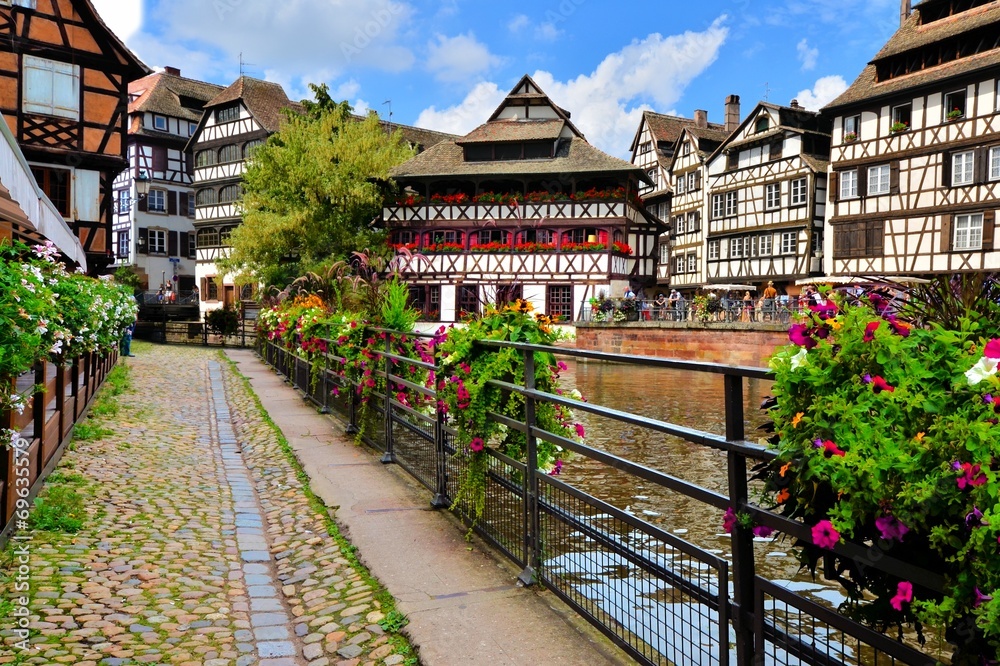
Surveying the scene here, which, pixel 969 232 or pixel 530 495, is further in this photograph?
pixel 969 232

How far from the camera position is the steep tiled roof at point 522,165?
39281 millimetres

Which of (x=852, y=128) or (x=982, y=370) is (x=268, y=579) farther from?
(x=852, y=128)

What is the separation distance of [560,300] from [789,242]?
10.9 m

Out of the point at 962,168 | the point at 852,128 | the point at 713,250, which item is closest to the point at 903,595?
the point at 962,168

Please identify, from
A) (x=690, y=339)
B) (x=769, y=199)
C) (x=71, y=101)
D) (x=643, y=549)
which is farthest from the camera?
(x=769, y=199)

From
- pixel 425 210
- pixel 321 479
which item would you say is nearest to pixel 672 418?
pixel 321 479

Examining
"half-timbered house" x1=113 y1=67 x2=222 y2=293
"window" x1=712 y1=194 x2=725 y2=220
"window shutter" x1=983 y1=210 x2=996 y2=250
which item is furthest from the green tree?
"window shutter" x1=983 y1=210 x2=996 y2=250

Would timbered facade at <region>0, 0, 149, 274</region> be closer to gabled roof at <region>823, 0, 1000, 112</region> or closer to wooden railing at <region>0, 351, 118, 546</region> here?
wooden railing at <region>0, 351, 118, 546</region>

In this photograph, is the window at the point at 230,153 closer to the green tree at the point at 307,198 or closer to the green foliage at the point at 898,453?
the green tree at the point at 307,198

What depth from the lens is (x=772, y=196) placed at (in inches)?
1590

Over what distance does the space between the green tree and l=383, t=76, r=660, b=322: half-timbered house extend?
2999 mm

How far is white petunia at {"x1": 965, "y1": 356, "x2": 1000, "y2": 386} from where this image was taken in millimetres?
1929

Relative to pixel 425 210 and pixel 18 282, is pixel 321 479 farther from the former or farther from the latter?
pixel 425 210

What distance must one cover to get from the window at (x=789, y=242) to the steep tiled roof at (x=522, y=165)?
738cm
